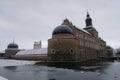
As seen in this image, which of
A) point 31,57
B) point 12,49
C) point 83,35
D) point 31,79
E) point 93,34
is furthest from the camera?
point 12,49

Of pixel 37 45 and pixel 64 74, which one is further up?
pixel 37 45

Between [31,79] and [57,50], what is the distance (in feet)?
79.9

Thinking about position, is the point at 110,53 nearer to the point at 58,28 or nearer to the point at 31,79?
the point at 58,28

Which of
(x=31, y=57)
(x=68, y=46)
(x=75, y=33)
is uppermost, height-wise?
(x=75, y=33)

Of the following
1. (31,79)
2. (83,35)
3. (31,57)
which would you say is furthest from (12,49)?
(31,79)

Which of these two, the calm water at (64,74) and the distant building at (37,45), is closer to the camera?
the calm water at (64,74)

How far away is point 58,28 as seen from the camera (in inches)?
1468

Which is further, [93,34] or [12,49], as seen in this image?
[12,49]

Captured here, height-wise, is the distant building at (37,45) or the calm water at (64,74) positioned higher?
the distant building at (37,45)

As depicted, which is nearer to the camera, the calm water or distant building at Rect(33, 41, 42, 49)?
the calm water

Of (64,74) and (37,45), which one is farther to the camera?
(37,45)

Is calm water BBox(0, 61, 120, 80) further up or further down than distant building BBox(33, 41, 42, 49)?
further down

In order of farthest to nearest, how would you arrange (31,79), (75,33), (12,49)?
(12,49) → (75,33) → (31,79)

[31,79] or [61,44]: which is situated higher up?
[61,44]
